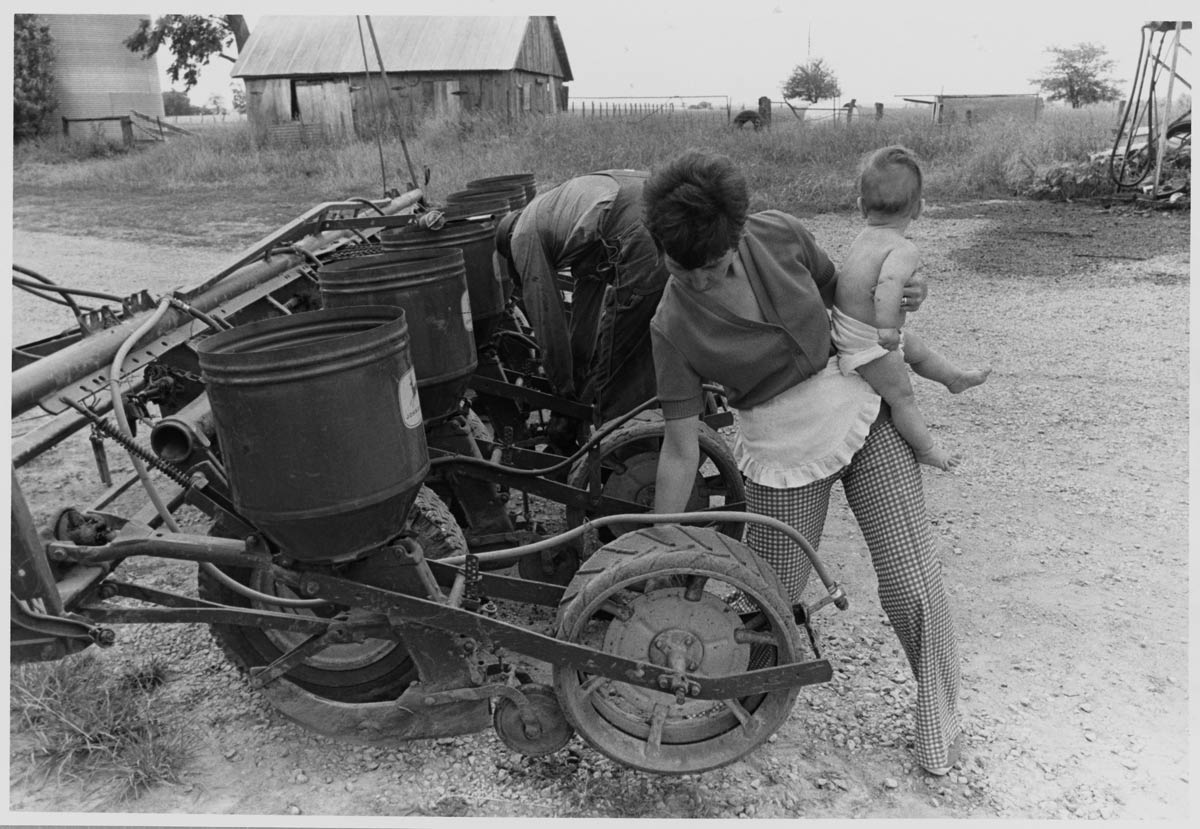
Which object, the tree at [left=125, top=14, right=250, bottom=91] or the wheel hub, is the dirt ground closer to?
the wheel hub

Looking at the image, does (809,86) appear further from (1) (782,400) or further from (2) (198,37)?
(1) (782,400)

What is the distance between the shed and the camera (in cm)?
1800

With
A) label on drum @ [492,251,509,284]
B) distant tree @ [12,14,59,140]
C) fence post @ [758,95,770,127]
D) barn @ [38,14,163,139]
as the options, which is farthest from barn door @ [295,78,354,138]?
label on drum @ [492,251,509,284]

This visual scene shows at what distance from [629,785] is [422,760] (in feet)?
2.12

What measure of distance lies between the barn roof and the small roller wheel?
65.4 feet

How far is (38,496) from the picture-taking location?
199 inches

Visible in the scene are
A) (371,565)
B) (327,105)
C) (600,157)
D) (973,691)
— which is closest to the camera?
(371,565)

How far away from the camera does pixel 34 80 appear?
1605cm

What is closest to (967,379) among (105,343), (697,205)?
(697,205)

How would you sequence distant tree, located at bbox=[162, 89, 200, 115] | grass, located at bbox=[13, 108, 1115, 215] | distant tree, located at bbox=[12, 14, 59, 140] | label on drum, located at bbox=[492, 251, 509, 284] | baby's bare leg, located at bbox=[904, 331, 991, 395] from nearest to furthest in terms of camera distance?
baby's bare leg, located at bbox=[904, 331, 991, 395], label on drum, located at bbox=[492, 251, 509, 284], distant tree, located at bbox=[12, 14, 59, 140], grass, located at bbox=[13, 108, 1115, 215], distant tree, located at bbox=[162, 89, 200, 115]

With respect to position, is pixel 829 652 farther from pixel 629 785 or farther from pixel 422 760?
pixel 422 760

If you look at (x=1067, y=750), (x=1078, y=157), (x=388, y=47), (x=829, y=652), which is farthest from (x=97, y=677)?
(x=388, y=47)

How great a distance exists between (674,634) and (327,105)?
21.7 metres

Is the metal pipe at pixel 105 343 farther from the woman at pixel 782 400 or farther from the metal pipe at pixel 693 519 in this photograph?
the woman at pixel 782 400
